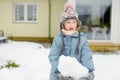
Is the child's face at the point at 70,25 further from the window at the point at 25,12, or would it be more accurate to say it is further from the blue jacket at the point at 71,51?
the window at the point at 25,12

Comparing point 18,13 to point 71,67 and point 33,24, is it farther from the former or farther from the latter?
point 71,67

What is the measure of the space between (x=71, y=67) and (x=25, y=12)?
14.2 m

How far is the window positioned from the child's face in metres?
13.5

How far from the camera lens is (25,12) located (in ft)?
57.6

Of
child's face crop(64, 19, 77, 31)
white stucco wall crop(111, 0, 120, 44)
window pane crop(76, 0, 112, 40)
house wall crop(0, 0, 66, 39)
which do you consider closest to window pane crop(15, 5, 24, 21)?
house wall crop(0, 0, 66, 39)

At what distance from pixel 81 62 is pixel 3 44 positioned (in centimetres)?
1197

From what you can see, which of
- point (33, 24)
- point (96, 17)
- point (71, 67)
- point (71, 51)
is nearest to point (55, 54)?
point (71, 51)

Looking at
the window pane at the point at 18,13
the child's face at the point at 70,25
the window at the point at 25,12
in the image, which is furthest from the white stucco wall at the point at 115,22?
the child's face at the point at 70,25

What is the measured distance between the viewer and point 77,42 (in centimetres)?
384

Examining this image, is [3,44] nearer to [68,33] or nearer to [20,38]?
[20,38]

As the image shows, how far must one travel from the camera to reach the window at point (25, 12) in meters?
17.4

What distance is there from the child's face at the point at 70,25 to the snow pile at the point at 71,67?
41cm

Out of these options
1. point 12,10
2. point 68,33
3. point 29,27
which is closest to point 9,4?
point 12,10

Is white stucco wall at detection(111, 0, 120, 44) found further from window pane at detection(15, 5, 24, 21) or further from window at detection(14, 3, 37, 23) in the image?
window pane at detection(15, 5, 24, 21)
